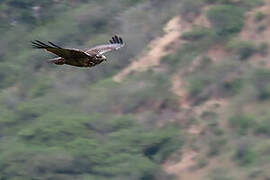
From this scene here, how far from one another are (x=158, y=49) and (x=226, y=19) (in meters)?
2.46

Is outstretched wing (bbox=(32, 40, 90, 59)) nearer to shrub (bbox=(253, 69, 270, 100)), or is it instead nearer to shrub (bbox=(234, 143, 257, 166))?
shrub (bbox=(234, 143, 257, 166))

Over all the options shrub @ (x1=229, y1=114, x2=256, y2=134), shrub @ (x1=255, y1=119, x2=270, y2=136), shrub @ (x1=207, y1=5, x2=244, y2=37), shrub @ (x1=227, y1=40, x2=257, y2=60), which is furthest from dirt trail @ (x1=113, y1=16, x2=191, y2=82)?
shrub @ (x1=255, y1=119, x2=270, y2=136)

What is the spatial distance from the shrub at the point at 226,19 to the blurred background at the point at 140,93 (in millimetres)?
36

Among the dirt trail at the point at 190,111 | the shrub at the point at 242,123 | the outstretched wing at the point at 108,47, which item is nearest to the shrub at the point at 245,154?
the dirt trail at the point at 190,111

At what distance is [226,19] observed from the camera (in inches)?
1153

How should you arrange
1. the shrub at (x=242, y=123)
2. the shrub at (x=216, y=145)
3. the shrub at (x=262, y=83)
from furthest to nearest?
the shrub at (x=262, y=83) < the shrub at (x=242, y=123) < the shrub at (x=216, y=145)

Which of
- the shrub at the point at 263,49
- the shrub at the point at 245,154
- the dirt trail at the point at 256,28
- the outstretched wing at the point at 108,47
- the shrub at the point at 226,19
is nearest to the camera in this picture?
the outstretched wing at the point at 108,47

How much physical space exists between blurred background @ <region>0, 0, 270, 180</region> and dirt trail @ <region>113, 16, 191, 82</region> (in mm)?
34

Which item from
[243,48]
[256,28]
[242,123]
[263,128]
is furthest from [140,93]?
[256,28]

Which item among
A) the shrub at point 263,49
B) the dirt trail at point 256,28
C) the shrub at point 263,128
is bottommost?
the shrub at point 263,128

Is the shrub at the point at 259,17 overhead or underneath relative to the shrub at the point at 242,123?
overhead

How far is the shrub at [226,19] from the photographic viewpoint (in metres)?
29.1

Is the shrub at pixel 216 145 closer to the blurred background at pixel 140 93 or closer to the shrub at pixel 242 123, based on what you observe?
the blurred background at pixel 140 93

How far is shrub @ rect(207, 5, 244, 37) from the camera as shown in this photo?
29094 mm
